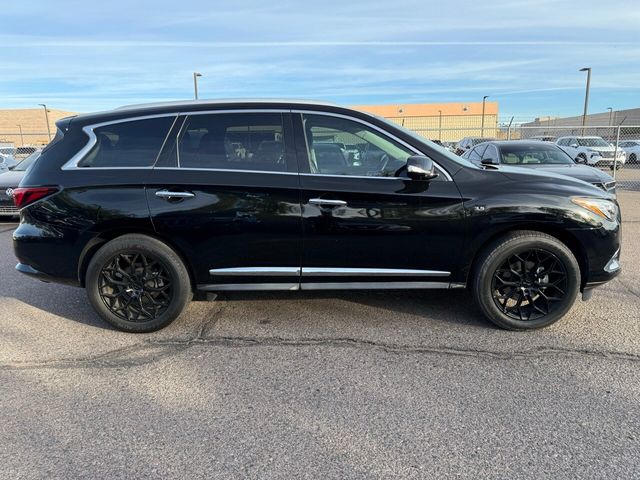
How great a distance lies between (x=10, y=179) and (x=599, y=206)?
10.1m

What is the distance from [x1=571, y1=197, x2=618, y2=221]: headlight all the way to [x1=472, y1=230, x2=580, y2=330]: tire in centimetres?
34

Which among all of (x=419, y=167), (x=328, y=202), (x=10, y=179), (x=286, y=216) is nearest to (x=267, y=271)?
(x=286, y=216)

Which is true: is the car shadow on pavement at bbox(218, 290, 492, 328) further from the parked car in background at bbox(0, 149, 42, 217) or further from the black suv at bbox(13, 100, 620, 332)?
the parked car in background at bbox(0, 149, 42, 217)

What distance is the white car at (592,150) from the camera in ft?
70.1

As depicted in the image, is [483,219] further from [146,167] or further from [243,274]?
[146,167]

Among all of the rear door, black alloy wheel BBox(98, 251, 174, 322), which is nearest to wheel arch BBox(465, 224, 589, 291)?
the rear door

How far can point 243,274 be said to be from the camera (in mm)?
3988

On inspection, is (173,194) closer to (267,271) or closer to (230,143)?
(230,143)

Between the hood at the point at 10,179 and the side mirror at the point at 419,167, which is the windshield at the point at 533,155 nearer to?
the side mirror at the point at 419,167

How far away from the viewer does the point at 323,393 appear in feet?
10.2

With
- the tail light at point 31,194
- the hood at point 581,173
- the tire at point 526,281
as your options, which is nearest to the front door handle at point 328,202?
the tire at point 526,281

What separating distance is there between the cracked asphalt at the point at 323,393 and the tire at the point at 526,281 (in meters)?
0.16

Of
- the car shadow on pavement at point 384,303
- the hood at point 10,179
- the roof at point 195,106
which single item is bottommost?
the car shadow on pavement at point 384,303

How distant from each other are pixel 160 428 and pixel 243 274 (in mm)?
1481
